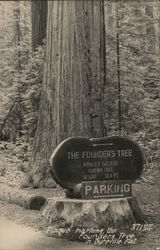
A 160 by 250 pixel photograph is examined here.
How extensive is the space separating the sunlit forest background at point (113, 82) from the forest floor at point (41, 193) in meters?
0.35

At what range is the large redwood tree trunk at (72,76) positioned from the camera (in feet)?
28.5

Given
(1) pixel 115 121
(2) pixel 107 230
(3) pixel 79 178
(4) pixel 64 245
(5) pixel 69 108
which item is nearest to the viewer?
(4) pixel 64 245

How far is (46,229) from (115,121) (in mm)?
7004

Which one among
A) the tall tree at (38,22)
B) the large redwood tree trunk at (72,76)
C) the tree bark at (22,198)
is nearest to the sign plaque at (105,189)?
the tree bark at (22,198)

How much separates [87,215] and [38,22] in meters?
8.39

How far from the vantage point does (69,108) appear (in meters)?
8.78

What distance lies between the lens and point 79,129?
28.7 ft

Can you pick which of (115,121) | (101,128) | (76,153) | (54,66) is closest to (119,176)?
(76,153)

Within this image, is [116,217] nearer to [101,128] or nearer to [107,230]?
[107,230]

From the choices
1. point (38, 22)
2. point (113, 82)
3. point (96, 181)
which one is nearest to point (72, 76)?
point (96, 181)

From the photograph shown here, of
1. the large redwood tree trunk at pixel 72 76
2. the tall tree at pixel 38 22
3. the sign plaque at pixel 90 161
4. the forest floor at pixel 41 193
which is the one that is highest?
the tall tree at pixel 38 22
